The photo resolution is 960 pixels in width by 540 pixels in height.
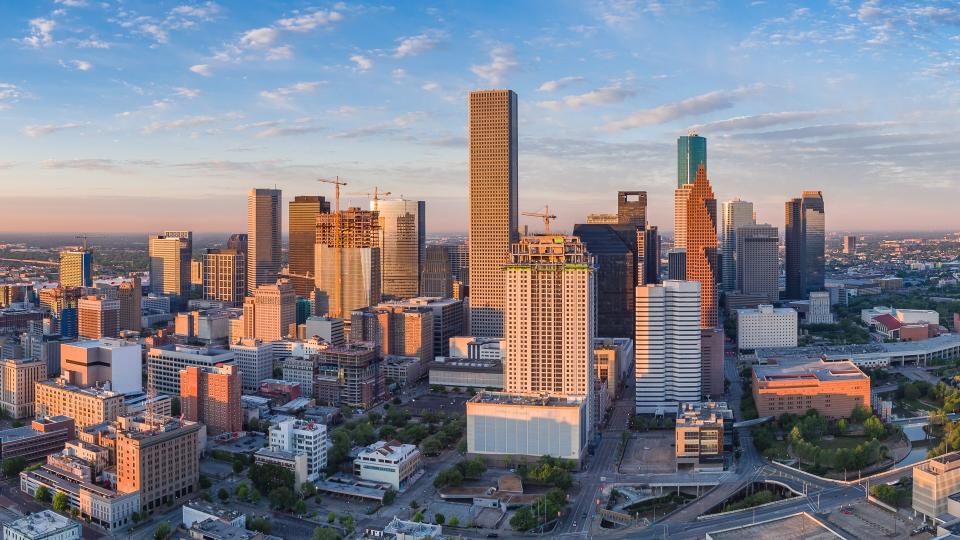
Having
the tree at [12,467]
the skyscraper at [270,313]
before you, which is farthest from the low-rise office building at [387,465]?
the skyscraper at [270,313]

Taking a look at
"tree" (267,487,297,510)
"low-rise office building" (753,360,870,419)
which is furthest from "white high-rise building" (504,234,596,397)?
"tree" (267,487,297,510)

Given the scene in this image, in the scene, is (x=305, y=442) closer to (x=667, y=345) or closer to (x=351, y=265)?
(x=667, y=345)

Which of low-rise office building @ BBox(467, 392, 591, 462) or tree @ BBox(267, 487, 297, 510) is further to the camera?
low-rise office building @ BBox(467, 392, 591, 462)

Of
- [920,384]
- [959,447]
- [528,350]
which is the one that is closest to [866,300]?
[920,384]

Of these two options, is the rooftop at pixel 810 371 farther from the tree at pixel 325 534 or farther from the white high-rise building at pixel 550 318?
the tree at pixel 325 534

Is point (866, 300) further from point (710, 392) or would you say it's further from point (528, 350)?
point (528, 350)

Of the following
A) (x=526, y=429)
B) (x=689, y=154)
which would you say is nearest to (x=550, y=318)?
(x=526, y=429)

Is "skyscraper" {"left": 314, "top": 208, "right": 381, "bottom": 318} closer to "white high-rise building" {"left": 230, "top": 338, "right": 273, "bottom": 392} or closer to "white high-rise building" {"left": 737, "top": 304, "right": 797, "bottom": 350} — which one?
"white high-rise building" {"left": 230, "top": 338, "right": 273, "bottom": 392}
